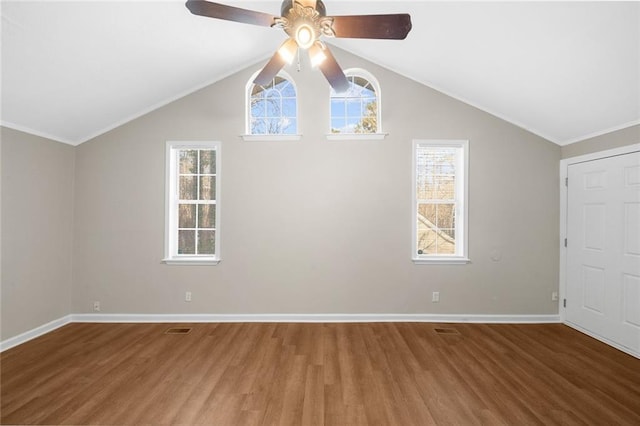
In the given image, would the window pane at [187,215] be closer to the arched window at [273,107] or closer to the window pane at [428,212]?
the arched window at [273,107]

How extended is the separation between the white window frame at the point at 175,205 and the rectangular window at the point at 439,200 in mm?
2690

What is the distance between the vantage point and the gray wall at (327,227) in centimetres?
359

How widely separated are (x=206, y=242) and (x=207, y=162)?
1.10 m

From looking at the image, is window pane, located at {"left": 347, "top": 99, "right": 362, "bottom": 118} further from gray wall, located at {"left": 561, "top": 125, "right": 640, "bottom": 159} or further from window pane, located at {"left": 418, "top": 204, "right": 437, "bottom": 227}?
gray wall, located at {"left": 561, "top": 125, "right": 640, "bottom": 159}

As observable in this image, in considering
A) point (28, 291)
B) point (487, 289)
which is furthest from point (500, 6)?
point (28, 291)

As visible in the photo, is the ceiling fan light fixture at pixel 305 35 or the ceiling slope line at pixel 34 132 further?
the ceiling slope line at pixel 34 132

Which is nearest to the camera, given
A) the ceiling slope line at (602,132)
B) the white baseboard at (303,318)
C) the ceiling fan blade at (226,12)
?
the ceiling fan blade at (226,12)

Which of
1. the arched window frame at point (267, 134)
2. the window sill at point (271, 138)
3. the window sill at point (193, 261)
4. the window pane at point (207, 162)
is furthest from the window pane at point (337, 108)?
the window sill at point (193, 261)

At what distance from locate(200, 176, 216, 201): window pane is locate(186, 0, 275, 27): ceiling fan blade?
234 centimetres

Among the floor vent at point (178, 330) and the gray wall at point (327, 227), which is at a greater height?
the gray wall at point (327, 227)

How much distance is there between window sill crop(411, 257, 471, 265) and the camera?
141 inches

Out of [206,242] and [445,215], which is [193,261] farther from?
[445,215]

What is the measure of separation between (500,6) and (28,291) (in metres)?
5.47

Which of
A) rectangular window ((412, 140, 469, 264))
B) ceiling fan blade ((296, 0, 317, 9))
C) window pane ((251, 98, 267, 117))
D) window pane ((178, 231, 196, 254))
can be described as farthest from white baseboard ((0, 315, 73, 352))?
rectangular window ((412, 140, 469, 264))
